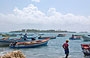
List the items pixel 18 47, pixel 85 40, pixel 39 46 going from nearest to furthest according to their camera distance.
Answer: pixel 18 47
pixel 39 46
pixel 85 40

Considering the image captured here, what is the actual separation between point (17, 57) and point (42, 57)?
Answer: 18769 millimetres

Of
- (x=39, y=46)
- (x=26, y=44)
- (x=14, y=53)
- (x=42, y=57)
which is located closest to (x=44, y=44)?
(x=39, y=46)

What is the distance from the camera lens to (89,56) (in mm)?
26875

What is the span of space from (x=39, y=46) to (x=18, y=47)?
15.3ft

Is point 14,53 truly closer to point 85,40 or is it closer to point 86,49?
point 86,49

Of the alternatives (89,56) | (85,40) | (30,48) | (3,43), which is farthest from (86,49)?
(85,40)

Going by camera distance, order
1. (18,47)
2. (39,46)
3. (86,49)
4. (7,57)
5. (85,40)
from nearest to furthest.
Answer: (7,57)
(86,49)
(18,47)
(39,46)
(85,40)

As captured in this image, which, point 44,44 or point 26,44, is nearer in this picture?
point 26,44

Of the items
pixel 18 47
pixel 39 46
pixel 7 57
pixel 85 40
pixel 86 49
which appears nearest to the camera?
pixel 7 57

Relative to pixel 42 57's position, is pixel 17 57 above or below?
above

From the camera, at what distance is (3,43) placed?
45562 mm

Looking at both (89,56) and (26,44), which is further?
(26,44)

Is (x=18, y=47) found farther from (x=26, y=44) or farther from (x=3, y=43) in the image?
(x=3, y=43)

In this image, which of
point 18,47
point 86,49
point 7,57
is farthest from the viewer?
point 18,47
